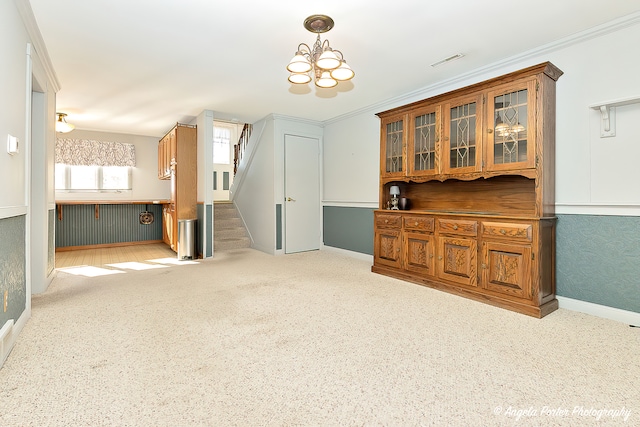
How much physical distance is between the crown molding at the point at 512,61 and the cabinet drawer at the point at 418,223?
1.70m

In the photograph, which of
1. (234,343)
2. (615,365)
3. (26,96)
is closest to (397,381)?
(234,343)

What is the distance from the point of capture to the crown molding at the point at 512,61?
8.69 feet

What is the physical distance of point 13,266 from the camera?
7.57 ft

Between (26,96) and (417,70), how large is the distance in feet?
12.1

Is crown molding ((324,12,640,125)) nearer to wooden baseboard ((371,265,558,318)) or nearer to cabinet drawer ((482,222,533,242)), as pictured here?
cabinet drawer ((482,222,533,242))

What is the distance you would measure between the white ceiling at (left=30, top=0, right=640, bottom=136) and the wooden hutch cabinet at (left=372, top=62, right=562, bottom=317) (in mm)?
397

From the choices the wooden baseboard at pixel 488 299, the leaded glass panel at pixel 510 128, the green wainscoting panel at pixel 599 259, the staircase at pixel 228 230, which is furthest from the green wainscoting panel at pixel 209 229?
the green wainscoting panel at pixel 599 259

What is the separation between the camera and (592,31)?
276 cm

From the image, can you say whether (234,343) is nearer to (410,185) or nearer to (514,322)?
(514,322)

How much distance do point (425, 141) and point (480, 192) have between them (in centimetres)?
85

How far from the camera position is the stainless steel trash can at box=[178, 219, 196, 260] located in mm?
5305

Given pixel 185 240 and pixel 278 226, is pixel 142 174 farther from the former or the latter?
pixel 278 226

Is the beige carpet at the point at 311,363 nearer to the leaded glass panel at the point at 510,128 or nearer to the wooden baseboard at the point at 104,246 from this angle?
the leaded glass panel at the point at 510,128

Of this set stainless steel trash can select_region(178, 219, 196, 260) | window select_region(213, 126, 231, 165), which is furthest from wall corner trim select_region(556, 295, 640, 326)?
window select_region(213, 126, 231, 165)
